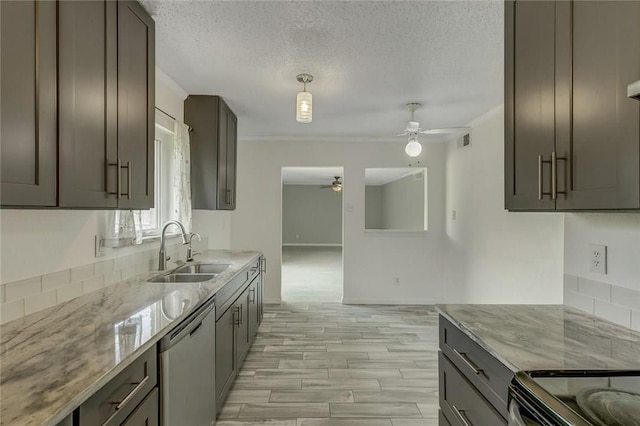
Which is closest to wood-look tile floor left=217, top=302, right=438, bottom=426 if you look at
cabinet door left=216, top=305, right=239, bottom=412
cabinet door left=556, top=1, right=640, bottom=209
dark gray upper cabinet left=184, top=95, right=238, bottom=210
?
cabinet door left=216, top=305, right=239, bottom=412

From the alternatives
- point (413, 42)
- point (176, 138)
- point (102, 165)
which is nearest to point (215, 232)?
point (176, 138)

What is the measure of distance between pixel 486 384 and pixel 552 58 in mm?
1293

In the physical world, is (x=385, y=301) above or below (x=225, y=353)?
below

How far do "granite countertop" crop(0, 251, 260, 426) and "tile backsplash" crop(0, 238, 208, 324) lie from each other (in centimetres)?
4

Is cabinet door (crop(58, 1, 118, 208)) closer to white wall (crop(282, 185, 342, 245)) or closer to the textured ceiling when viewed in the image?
the textured ceiling

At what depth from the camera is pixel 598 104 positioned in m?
1.14

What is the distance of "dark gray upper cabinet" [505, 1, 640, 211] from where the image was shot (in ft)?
3.43

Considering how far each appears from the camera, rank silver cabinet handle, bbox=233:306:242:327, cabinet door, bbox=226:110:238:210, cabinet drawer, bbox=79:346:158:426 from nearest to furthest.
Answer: cabinet drawer, bbox=79:346:158:426 < silver cabinet handle, bbox=233:306:242:327 < cabinet door, bbox=226:110:238:210

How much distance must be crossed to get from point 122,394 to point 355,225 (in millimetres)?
4240

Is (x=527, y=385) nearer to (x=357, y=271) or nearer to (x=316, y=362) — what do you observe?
(x=316, y=362)

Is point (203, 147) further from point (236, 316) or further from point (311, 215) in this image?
point (311, 215)

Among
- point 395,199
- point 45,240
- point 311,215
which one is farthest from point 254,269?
point 311,215

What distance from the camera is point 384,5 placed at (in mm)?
1849

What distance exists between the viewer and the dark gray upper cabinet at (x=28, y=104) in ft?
3.34
